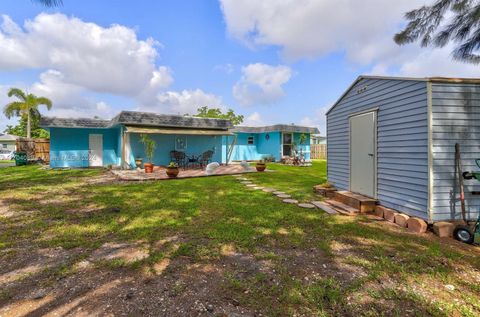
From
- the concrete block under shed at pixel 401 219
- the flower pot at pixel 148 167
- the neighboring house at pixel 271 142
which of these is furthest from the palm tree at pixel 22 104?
the concrete block under shed at pixel 401 219

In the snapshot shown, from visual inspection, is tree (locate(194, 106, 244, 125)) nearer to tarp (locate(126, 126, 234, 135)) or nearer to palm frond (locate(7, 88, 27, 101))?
palm frond (locate(7, 88, 27, 101))

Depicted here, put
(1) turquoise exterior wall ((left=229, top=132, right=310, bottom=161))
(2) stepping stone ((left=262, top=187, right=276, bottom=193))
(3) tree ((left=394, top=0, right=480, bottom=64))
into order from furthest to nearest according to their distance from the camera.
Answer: (1) turquoise exterior wall ((left=229, top=132, right=310, bottom=161)), (2) stepping stone ((left=262, top=187, right=276, bottom=193)), (3) tree ((left=394, top=0, right=480, bottom=64))

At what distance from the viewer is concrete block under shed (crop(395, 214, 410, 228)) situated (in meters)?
4.14

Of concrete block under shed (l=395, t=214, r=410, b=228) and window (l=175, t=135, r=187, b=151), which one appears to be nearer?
concrete block under shed (l=395, t=214, r=410, b=228)

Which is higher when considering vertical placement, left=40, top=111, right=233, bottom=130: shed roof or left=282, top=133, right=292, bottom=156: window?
left=40, top=111, right=233, bottom=130: shed roof

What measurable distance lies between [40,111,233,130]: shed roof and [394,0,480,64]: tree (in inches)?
407

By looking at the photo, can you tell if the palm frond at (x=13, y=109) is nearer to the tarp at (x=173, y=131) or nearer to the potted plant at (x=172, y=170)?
the tarp at (x=173, y=131)

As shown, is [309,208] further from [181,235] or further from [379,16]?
[379,16]

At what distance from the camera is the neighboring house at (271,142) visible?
19.1m

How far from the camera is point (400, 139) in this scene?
4.48 m

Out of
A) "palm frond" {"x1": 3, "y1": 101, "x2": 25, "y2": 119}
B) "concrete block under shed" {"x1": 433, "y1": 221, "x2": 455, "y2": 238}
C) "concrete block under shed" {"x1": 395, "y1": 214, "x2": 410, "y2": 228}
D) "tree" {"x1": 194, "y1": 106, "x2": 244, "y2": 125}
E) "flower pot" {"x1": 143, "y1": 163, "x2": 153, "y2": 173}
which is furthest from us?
"tree" {"x1": 194, "y1": 106, "x2": 244, "y2": 125}

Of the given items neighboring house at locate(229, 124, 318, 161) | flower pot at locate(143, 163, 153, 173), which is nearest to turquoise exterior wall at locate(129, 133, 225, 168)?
flower pot at locate(143, 163, 153, 173)

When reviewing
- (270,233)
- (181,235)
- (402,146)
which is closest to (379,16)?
(402,146)

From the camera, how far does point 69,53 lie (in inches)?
521
